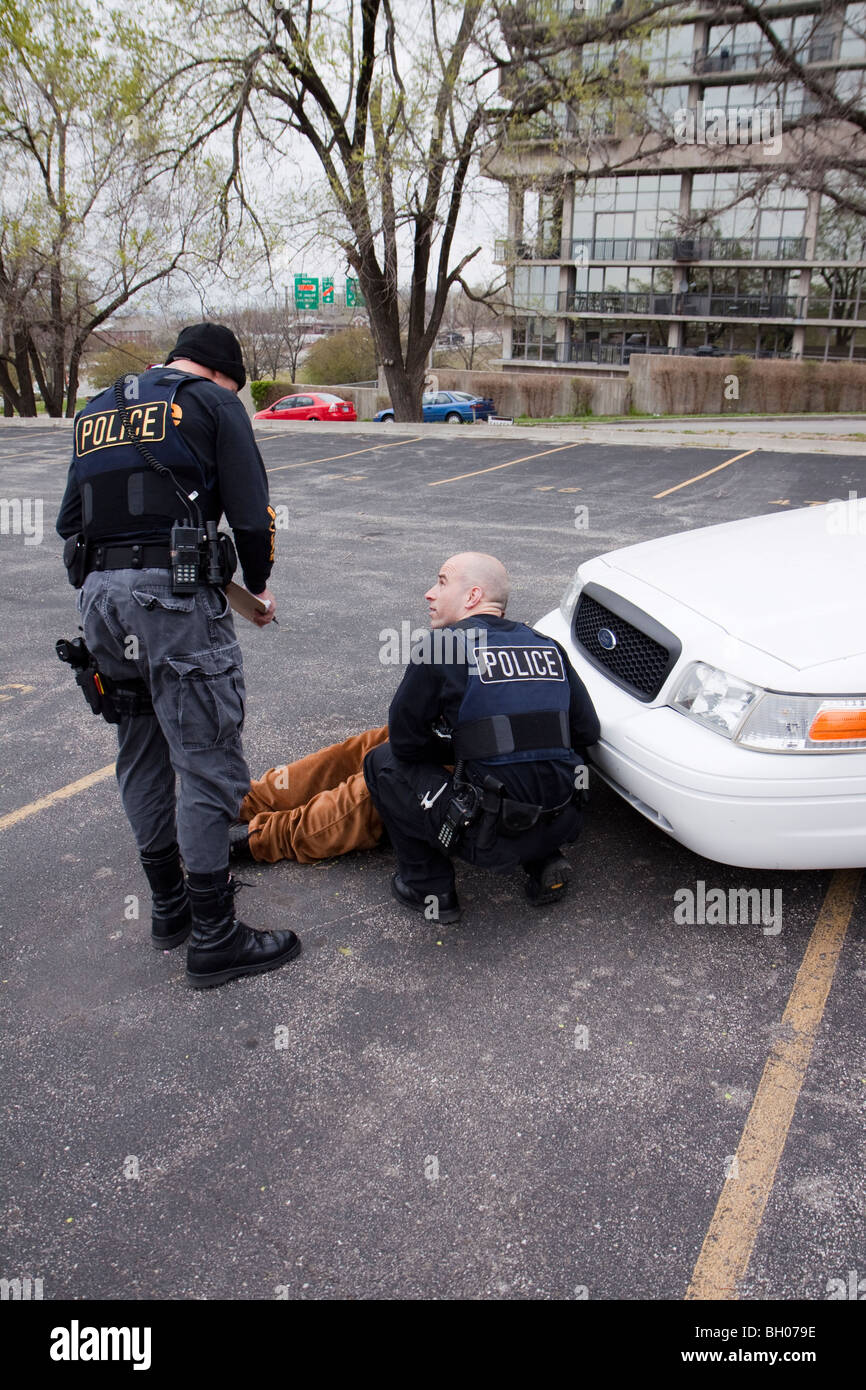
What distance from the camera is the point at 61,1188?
2150mm

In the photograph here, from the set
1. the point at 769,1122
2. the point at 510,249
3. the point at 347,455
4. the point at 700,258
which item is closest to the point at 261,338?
the point at 700,258

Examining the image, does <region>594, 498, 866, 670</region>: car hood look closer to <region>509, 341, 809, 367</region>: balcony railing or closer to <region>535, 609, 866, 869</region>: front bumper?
<region>535, 609, 866, 869</region>: front bumper

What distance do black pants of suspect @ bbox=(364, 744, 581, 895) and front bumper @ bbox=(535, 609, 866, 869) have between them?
32 cm

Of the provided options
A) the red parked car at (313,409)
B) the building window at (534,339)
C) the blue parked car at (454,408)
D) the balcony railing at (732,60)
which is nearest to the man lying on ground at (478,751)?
the red parked car at (313,409)

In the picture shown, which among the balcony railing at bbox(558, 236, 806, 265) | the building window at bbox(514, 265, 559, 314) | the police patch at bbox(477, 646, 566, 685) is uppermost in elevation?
the balcony railing at bbox(558, 236, 806, 265)

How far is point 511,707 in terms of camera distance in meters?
2.88

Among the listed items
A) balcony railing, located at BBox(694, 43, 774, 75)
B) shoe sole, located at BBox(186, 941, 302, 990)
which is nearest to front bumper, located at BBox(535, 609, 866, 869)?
shoe sole, located at BBox(186, 941, 302, 990)

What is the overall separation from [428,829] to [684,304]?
48733 millimetres

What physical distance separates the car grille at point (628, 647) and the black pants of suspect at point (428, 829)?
1.78 feet

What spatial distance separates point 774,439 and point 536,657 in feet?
57.5

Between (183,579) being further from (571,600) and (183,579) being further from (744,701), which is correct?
(571,600)

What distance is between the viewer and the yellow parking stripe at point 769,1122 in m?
1.96

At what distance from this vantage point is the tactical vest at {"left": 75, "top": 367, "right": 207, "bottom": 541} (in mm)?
2576
